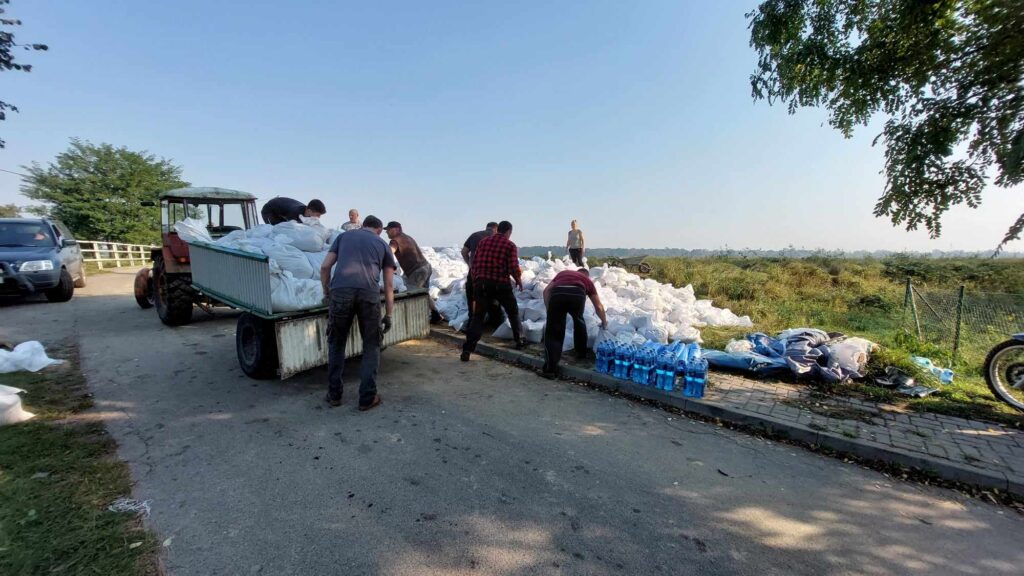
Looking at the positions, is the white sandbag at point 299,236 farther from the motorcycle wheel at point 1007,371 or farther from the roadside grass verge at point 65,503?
the motorcycle wheel at point 1007,371

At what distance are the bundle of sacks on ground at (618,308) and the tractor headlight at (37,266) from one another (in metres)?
7.94

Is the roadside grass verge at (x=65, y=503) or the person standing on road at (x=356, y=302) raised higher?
the person standing on road at (x=356, y=302)

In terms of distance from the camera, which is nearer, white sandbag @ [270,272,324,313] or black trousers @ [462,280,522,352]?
white sandbag @ [270,272,324,313]

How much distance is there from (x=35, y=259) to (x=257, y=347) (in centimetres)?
843

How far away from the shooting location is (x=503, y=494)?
2.66 meters

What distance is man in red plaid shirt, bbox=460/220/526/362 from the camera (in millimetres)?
5367

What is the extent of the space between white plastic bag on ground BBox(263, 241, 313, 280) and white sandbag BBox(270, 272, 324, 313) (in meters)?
0.16

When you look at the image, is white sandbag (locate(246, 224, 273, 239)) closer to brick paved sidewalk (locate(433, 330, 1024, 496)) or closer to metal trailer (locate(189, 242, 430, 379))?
metal trailer (locate(189, 242, 430, 379))

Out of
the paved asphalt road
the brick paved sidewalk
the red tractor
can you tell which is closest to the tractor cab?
the red tractor

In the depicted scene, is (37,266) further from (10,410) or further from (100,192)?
(100,192)

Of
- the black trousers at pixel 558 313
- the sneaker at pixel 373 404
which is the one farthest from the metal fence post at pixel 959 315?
the sneaker at pixel 373 404

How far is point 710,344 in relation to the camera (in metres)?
6.02

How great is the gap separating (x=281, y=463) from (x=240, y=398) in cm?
159

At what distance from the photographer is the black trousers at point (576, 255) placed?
11573 mm
